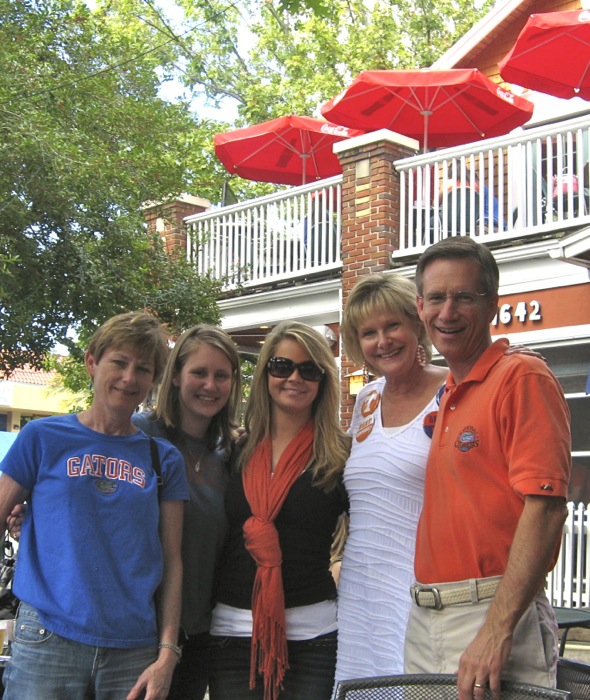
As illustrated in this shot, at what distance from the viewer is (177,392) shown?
323 cm

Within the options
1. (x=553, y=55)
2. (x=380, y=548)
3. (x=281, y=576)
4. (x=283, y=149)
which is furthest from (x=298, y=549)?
(x=283, y=149)

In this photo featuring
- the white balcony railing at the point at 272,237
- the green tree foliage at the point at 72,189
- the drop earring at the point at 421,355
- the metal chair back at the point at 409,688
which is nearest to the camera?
the metal chair back at the point at 409,688

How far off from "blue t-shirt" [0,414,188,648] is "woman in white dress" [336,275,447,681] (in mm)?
615

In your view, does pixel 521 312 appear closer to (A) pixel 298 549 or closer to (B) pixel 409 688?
(A) pixel 298 549

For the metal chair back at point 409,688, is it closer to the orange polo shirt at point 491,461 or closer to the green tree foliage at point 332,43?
the orange polo shirt at point 491,461

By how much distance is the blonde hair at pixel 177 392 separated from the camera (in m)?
3.20

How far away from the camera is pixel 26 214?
9.07 metres

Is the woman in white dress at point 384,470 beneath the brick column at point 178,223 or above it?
beneath

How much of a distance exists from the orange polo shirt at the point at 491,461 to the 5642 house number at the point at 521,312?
8.11m

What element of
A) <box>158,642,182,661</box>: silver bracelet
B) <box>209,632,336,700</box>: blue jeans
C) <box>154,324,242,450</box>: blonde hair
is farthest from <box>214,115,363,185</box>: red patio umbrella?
<box>158,642,182,661</box>: silver bracelet

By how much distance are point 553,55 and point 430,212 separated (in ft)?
8.15

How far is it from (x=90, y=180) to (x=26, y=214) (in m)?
0.76

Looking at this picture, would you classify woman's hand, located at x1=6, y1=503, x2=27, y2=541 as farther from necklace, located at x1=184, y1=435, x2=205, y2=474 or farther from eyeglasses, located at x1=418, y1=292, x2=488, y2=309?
eyeglasses, located at x1=418, y1=292, x2=488, y2=309

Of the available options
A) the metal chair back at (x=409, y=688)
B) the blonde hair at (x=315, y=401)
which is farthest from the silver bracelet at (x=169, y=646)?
the metal chair back at (x=409, y=688)
